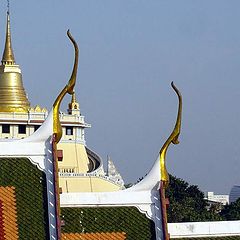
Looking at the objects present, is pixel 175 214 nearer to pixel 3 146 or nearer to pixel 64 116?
pixel 64 116

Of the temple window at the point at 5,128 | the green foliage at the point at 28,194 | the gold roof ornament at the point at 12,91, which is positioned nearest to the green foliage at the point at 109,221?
the green foliage at the point at 28,194

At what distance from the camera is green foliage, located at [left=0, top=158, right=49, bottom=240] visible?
37.1 meters

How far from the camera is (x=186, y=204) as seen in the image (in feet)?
316

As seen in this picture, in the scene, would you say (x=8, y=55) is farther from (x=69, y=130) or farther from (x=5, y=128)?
(x=69, y=130)

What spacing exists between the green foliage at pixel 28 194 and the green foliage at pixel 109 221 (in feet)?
2.46

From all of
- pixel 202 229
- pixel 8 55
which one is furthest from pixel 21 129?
pixel 202 229

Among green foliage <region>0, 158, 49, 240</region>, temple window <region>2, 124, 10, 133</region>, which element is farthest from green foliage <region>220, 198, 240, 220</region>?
green foliage <region>0, 158, 49, 240</region>

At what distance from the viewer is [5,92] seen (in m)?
93.4

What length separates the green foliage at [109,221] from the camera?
37938mm

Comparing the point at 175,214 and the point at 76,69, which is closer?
the point at 76,69

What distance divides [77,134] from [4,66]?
239 inches

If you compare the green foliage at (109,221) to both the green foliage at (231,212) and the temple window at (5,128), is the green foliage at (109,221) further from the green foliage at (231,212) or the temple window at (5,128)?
the temple window at (5,128)

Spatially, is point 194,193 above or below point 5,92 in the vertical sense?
below

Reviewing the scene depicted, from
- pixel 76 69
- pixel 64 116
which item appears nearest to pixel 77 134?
pixel 64 116
